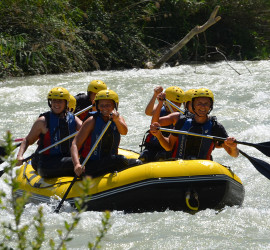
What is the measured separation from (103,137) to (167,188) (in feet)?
2.53

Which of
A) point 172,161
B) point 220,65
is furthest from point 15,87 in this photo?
point 172,161

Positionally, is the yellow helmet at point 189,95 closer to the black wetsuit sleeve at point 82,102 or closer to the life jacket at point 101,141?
the life jacket at point 101,141

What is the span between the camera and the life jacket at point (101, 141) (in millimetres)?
4746

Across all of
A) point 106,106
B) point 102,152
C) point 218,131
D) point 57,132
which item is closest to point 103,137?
point 102,152

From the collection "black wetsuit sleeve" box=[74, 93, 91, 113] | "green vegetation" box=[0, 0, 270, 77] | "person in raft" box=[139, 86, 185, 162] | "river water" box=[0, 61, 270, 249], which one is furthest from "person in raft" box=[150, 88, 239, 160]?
"green vegetation" box=[0, 0, 270, 77]

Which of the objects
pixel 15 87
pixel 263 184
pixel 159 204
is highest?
pixel 159 204

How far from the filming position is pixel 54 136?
5.03 metres

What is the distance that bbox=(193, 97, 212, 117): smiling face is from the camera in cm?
472

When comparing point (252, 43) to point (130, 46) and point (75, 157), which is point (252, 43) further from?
point (75, 157)

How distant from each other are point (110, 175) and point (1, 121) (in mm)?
4452

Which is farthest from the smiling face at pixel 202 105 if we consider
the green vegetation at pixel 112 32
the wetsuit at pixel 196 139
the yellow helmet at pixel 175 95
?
the green vegetation at pixel 112 32

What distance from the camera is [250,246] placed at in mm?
3799

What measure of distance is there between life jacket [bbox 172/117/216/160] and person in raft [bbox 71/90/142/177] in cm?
51

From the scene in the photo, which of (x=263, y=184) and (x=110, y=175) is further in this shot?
(x=263, y=184)
